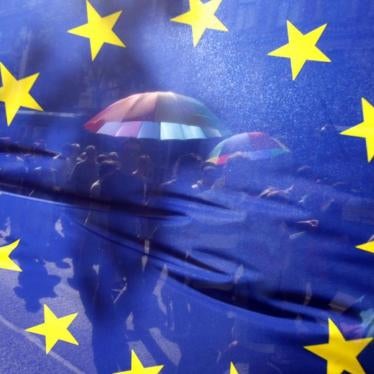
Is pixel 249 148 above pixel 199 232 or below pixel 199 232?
above

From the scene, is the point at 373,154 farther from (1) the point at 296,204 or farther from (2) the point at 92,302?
(2) the point at 92,302

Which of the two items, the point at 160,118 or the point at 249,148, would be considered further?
the point at 160,118

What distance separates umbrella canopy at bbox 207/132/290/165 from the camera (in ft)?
3.54

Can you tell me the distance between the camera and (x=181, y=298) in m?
1.18

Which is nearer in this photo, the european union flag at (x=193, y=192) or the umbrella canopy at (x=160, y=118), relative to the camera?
the european union flag at (x=193, y=192)

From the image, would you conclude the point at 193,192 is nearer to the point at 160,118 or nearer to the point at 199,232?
the point at 199,232

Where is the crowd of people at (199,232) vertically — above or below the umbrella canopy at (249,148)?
below

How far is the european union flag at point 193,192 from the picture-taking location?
3.40 feet

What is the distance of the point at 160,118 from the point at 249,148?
26 cm

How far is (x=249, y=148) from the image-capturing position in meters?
1.11

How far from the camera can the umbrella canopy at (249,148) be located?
1.08 metres

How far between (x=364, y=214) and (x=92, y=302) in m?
0.75

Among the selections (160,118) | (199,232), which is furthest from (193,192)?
(160,118)

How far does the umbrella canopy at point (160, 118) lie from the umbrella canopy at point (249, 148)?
4 centimetres
